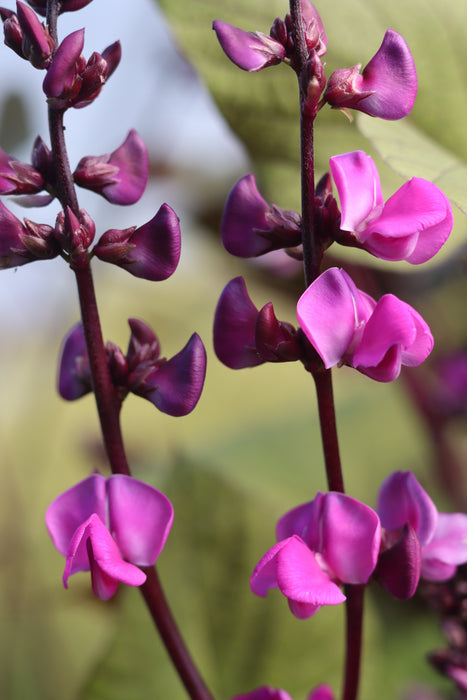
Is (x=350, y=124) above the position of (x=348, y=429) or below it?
above

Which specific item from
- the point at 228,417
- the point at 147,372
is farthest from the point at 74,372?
the point at 228,417

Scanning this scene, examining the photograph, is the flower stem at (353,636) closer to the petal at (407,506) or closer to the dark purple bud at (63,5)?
the petal at (407,506)

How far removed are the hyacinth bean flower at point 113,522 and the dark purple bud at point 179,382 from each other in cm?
2

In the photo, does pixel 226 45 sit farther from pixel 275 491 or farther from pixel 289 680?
pixel 275 491

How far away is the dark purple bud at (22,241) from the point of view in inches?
8.3

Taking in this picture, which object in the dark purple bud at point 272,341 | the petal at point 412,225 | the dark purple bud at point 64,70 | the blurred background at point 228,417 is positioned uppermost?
the dark purple bud at point 64,70

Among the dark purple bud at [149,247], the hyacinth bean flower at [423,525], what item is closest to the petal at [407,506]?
the hyacinth bean flower at [423,525]

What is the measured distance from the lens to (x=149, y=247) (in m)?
0.22

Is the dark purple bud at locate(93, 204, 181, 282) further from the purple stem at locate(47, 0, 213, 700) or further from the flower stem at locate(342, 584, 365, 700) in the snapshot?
the flower stem at locate(342, 584, 365, 700)

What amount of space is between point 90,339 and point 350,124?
0.69 feet

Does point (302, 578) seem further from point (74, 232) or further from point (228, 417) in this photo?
point (228, 417)

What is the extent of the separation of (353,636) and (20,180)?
6.7 inches

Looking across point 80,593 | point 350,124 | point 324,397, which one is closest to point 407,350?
point 324,397

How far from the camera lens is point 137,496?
0.73 ft
